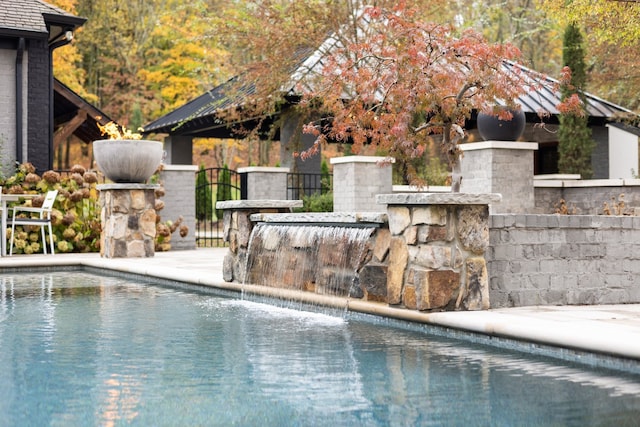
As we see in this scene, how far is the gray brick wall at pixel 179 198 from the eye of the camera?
53.2 ft

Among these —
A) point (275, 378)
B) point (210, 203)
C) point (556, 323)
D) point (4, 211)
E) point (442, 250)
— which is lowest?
point (275, 378)

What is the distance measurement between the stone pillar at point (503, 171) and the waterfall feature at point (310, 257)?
13.3 ft

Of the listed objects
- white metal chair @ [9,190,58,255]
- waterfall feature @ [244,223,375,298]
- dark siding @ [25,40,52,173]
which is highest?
dark siding @ [25,40,52,173]

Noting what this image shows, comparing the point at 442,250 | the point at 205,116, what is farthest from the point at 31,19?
the point at 442,250

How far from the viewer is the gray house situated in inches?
636

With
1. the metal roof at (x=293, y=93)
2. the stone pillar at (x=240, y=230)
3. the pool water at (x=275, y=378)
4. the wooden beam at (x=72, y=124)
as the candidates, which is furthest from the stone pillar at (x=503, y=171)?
the wooden beam at (x=72, y=124)

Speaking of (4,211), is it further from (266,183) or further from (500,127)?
(500,127)

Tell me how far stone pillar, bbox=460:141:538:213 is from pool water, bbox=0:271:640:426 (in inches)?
212

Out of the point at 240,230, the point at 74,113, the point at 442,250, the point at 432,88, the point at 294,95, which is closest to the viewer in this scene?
the point at 442,250

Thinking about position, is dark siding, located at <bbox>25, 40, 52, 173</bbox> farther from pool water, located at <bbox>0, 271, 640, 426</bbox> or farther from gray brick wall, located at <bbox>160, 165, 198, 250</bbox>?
pool water, located at <bbox>0, 271, 640, 426</bbox>

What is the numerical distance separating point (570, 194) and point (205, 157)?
26.9m

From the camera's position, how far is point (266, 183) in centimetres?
1709

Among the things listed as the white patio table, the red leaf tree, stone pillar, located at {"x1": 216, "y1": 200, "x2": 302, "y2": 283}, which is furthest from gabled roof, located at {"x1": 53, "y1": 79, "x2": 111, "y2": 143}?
stone pillar, located at {"x1": 216, "y1": 200, "x2": 302, "y2": 283}

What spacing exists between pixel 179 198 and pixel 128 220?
2.54 meters
